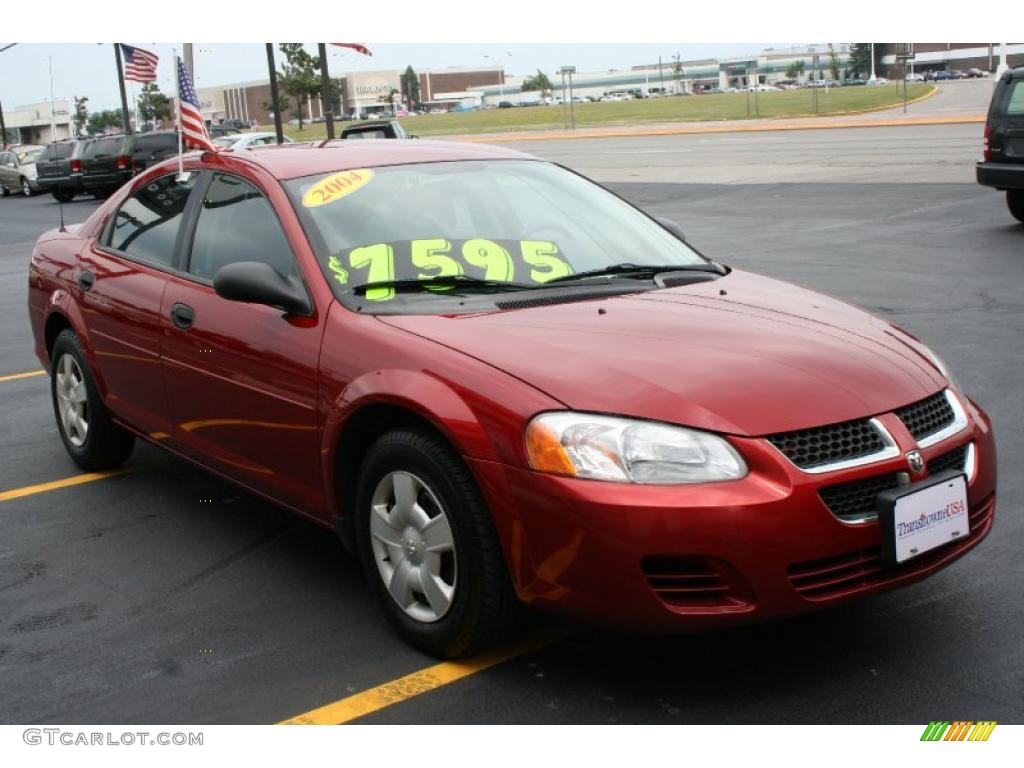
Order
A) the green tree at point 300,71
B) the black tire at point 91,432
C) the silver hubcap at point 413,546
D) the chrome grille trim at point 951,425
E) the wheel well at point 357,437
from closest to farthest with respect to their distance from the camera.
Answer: the chrome grille trim at point 951,425
the silver hubcap at point 413,546
the wheel well at point 357,437
the black tire at point 91,432
the green tree at point 300,71

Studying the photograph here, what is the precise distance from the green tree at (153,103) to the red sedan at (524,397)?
81653 mm

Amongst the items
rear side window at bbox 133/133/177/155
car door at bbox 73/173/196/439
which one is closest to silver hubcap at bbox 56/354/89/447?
car door at bbox 73/173/196/439

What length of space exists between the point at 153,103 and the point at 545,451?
8496cm

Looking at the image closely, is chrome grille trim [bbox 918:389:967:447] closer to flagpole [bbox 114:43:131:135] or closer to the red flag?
the red flag

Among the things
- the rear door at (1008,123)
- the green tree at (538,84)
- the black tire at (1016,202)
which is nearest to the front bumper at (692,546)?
the rear door at (1008,123)

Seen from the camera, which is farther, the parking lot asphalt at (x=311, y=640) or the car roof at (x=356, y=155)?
the car roof at (x=356, y=155)

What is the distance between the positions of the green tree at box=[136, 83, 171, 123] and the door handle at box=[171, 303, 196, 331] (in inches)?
3210

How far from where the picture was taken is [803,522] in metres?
3.33

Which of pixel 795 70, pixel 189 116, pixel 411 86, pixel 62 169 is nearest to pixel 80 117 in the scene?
pixel 411 86

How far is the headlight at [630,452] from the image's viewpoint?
3.37m

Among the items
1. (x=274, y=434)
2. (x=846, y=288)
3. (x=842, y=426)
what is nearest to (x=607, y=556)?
(x=842, y=426)

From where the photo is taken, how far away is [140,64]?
3316cm

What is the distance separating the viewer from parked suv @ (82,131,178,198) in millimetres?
34562

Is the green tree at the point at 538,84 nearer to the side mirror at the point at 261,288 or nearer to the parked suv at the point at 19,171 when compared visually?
the parked suv at the point at 19,171
